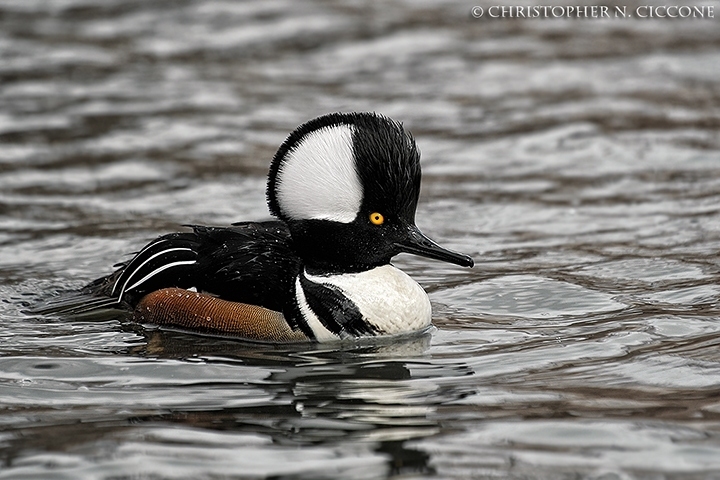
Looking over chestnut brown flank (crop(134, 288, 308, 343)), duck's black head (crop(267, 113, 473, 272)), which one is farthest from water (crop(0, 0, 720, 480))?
duck's black head (crop(267, 113, 473, 272))

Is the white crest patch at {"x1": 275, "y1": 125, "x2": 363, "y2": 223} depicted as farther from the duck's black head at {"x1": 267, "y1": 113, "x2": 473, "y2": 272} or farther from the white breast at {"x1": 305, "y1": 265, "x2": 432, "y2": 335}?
the white breast at {"x1": 305, "y1": 265, "x2": 432, "y2": 335}

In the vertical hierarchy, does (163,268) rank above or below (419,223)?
above

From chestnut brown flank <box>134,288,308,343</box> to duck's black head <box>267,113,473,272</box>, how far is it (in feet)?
1.28

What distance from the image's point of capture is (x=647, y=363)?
6137 mm

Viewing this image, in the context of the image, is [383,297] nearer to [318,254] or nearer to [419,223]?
[318,254]

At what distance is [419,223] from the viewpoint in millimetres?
9844

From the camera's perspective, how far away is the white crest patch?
6.28 meters

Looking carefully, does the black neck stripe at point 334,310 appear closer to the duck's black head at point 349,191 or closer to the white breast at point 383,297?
the white breast at point 383,297

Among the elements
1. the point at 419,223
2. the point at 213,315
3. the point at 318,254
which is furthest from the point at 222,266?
the point at 419,223

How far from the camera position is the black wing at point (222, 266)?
664 cm

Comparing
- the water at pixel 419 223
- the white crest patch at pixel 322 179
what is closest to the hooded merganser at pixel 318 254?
the white crest patch at pixel 322 179

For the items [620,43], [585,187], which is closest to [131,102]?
[585,187]

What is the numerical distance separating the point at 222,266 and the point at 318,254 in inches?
21.3

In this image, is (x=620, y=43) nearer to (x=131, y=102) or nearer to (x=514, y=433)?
(x=131, y=102)
